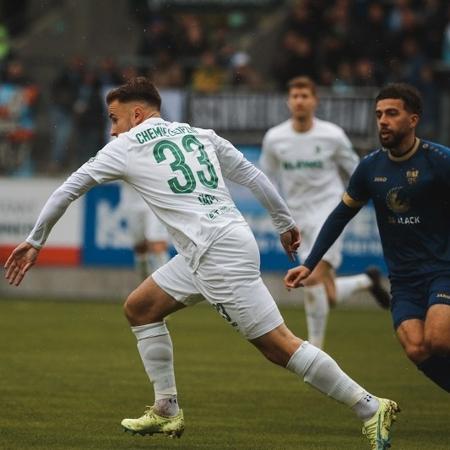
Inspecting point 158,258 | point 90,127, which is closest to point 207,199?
point 158,258

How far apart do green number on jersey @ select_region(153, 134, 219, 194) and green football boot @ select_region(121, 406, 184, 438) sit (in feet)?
4.96

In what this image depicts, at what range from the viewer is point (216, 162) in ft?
26.7

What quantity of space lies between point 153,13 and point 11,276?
19.0 m

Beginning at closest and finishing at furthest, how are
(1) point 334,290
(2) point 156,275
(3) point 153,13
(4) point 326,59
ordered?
(2) point 156,275 < (1) point 334,290 < (4) point 326,59 < (3) point 153,13

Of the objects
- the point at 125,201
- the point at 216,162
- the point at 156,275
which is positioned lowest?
the point at 125,201

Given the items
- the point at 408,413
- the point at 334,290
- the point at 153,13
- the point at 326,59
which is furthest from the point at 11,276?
the point at 153,13

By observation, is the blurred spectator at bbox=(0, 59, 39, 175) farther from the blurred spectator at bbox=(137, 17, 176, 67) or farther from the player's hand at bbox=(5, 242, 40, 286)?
the player's hand at bbox=(5, 242, 40, 286)

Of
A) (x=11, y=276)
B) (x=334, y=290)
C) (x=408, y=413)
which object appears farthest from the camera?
(x=334, y=290)

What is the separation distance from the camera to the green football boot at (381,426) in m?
7.64

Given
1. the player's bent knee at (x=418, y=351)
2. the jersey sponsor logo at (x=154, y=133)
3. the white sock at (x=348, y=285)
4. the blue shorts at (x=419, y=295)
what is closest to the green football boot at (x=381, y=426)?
the player's bent knee at (x=418, y=351)

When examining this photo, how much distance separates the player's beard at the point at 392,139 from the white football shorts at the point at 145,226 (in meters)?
8.91

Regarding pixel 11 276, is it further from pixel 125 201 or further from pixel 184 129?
pixel 125 201

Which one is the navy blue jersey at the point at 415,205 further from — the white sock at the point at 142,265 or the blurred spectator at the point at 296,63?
the blurred spectator at the point at 296,63

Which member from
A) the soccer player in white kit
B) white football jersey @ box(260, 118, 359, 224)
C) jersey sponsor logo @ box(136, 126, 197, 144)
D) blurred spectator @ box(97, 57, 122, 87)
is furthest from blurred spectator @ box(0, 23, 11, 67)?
jersey sponsor logo @ box(136, 126, 197, 144)
